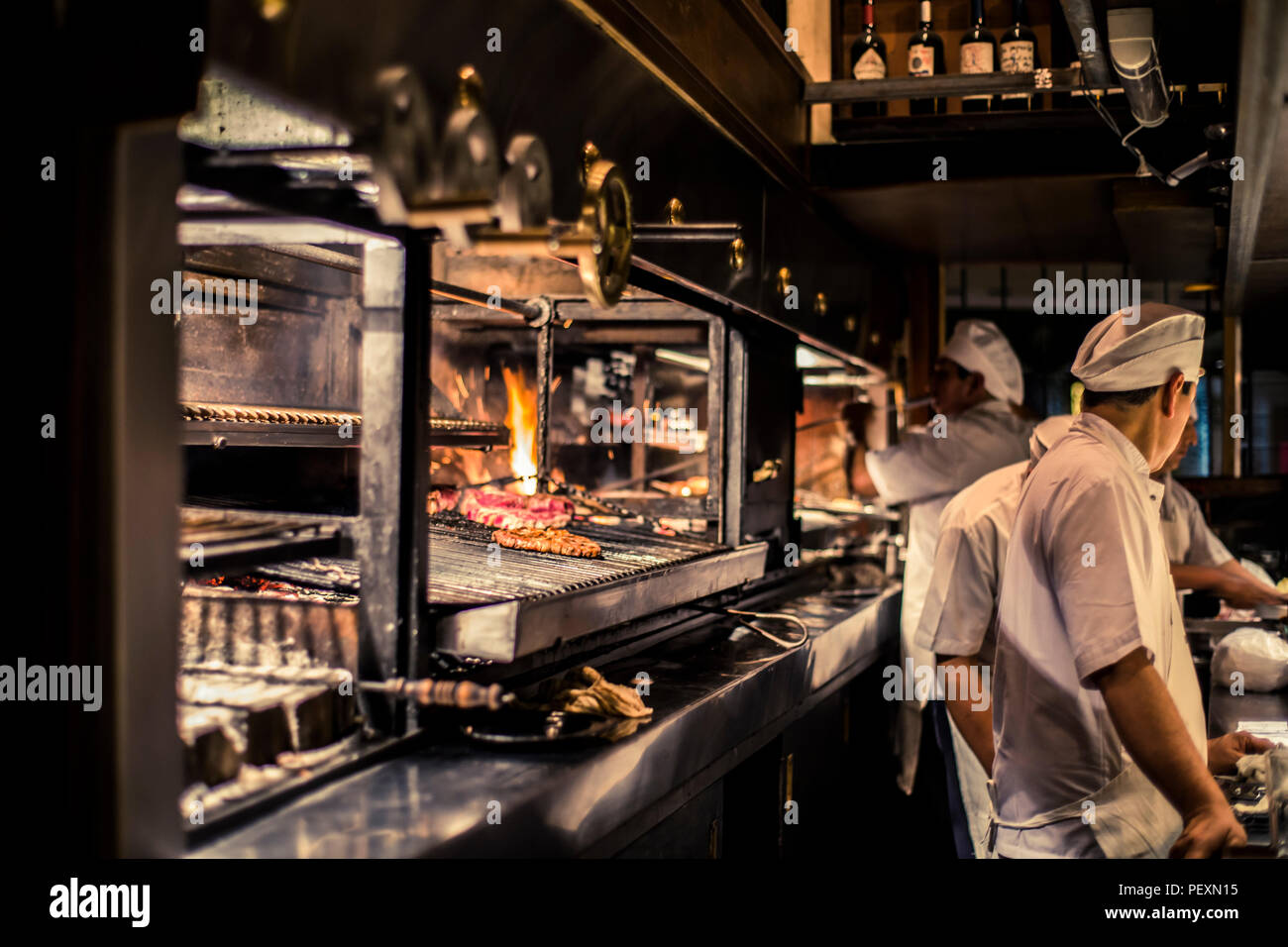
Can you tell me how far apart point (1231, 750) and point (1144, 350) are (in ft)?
2.74

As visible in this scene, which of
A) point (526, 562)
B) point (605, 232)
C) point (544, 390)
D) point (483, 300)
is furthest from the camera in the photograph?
point (544, 390)

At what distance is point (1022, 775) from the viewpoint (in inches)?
80.8

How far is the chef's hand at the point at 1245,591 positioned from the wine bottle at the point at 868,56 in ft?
7.37

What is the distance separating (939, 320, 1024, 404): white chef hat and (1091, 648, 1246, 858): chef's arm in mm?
2787

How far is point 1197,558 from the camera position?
12.7 ft

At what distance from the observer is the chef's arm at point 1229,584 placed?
11.5 feet

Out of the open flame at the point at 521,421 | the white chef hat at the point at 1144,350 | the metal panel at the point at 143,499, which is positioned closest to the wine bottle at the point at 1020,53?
the white chef hat at the point at 1144,350

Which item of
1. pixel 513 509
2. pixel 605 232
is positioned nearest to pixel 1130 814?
pixel 605 232

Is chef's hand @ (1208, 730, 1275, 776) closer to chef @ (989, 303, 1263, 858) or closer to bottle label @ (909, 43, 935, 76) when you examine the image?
chef @ (989, 303, 1263, 858)

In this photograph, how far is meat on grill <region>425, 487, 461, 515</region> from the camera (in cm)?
307

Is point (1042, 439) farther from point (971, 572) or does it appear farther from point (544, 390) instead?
point (544, 390)

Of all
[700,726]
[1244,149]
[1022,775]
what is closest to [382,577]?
[700,726]
